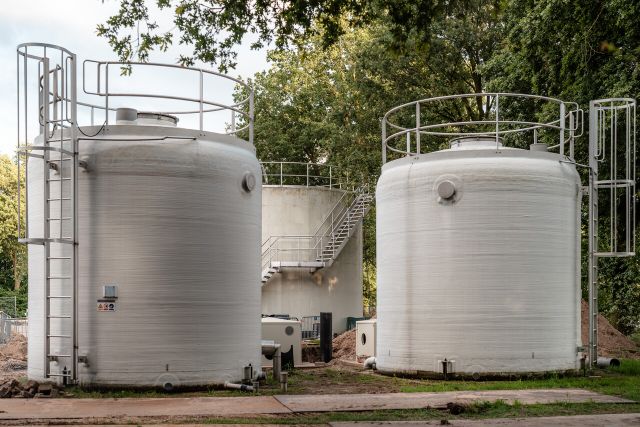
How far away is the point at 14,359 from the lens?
83.0 ft

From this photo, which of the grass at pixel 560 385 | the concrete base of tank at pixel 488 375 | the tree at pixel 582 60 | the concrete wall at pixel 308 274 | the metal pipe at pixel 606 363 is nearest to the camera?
the grass at pixel 560 385

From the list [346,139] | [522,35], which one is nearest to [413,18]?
[522,35]

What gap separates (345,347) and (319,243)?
10.9 meters

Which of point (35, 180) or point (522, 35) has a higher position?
point (522, 35)

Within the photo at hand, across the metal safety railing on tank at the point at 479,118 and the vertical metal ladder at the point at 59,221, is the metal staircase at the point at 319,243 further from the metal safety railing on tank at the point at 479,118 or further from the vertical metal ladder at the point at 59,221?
the vertical metal ladder at the point at 59,221

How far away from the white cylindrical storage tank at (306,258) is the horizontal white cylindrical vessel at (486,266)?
16.6 m

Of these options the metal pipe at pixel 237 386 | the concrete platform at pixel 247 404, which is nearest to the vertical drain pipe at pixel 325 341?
the metal pipe at pixel 237 386

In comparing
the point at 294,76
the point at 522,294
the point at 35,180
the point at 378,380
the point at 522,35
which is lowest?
the point at 378,380

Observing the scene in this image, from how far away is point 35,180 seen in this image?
58.8 feet

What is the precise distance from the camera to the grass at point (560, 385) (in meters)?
17.2

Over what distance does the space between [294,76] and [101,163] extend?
37797 millimetres

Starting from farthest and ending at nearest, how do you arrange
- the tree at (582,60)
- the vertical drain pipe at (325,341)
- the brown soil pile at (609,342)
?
the brown soil pile at (609,342) → the vertical drain pipe at (325,341) → the tree at (582,60)

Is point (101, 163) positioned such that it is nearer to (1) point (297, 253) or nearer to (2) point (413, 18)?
(2) point (413, 18)

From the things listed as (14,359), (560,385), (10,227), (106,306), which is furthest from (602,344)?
(10,227)
